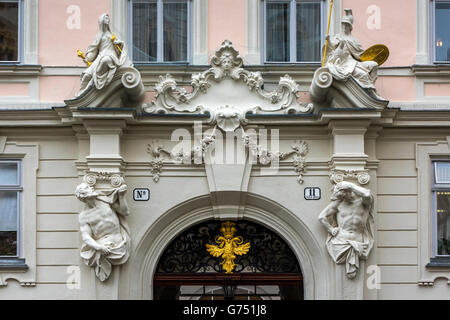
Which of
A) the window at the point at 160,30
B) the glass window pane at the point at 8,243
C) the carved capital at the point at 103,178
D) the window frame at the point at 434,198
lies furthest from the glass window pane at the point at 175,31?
the window frame at the point at 434,198

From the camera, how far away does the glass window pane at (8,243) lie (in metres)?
13.4


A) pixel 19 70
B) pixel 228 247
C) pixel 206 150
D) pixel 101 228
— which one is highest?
pixel 19 70

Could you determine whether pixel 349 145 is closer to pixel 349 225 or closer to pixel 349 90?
pixel 349 90

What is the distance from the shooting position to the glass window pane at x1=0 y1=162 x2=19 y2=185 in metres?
13.5

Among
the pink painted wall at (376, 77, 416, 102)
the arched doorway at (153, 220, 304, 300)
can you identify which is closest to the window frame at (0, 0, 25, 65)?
the arched doorway at (153, 220, 304, 300)

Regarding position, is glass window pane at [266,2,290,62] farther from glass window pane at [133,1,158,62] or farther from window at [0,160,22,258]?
window at [0,160,22,258]

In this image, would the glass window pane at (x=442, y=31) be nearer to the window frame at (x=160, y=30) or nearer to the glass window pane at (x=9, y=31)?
the window frame at (x=160, y=30)

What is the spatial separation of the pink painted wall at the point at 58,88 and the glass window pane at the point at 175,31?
135cm

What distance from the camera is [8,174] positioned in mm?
13547

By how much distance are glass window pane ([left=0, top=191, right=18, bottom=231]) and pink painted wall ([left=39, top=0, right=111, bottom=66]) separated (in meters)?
1.92

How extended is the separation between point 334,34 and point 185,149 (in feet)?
8.86

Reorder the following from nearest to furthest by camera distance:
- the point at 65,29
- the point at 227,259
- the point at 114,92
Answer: the point at 114,92
the point at 227,259
the point at 65,29

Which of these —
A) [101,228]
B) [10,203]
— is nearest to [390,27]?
[101,228]

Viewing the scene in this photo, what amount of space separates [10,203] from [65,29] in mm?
2570
